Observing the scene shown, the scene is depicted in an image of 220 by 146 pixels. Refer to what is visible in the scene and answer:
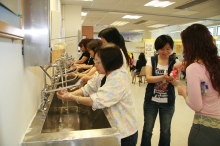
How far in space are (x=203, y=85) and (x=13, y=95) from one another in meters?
1.03

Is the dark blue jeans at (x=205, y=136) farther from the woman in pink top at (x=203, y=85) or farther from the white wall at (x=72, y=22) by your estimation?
the white wall at (x=72, y=22)

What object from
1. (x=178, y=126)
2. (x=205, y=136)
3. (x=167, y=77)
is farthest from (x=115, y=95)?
(x=178, y=126)

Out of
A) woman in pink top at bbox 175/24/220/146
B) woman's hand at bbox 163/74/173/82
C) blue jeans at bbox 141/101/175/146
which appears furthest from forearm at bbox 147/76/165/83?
woman in pink top at bbox 175/24/220/146

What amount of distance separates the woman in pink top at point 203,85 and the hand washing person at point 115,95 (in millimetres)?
388

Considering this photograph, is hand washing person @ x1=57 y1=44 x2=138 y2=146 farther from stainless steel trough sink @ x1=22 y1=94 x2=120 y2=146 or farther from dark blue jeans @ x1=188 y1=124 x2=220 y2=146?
dark blue jeans @ x1=188 y1=124 x2=220 y2=146

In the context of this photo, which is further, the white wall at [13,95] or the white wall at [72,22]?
the white wall at [72,22]

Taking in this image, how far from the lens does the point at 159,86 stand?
190 cm

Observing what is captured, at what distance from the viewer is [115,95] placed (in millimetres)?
1058

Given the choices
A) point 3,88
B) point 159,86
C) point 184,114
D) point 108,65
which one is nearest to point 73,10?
point 184,114

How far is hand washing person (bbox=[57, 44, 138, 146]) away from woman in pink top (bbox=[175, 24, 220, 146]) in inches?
15.3

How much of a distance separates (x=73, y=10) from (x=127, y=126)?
5.72 m

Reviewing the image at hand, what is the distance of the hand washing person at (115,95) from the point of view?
1.05 metres

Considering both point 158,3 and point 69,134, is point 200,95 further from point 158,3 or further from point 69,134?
point 158,3

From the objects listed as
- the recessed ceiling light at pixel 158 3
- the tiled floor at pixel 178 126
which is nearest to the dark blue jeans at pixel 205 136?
the tiled floor at pixel 178 126
